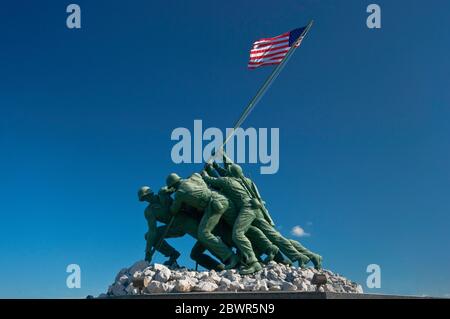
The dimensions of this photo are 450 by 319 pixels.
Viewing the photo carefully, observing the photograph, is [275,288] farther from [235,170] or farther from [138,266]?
[235,170]

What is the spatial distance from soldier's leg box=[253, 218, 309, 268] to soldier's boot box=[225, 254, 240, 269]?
5.83 ft

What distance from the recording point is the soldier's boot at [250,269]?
2044 centimetres

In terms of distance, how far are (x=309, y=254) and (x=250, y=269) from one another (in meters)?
3.32

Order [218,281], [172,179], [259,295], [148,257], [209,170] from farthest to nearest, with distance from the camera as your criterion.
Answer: [209,170], [172,179], [148,257], [218,281], [259,295]

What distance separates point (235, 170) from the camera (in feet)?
77.2

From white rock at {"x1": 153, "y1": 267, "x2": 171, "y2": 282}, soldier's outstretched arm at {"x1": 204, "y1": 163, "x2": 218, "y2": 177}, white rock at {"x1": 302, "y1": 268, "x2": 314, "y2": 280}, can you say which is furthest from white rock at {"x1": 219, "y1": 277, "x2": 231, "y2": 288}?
soldier's outstretched arm at {"x1": 204, "y1": 163, "x2": 218, "y2": 177}

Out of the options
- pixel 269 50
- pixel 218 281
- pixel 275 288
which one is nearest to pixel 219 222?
pixel 218 281

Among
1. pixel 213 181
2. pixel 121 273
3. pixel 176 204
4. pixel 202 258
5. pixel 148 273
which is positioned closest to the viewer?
pixel 148 273

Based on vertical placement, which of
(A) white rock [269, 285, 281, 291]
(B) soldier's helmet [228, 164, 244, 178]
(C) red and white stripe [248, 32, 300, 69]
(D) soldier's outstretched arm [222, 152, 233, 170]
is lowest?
(A) white rock [269, 285, 281, 291]

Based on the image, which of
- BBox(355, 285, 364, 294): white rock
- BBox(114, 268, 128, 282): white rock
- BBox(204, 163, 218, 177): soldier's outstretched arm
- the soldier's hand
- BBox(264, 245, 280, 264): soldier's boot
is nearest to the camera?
BBox(355, 285, 364, 294): white rock

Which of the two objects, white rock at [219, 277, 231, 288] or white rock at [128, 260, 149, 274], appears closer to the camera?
white rock at [219, 277, 231, 288]

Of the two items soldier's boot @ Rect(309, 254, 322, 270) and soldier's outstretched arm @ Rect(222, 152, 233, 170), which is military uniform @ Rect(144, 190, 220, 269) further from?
soldier's boot @ Rect(309, 254, 322, 270)

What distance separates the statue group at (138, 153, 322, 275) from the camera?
21.8 meters
